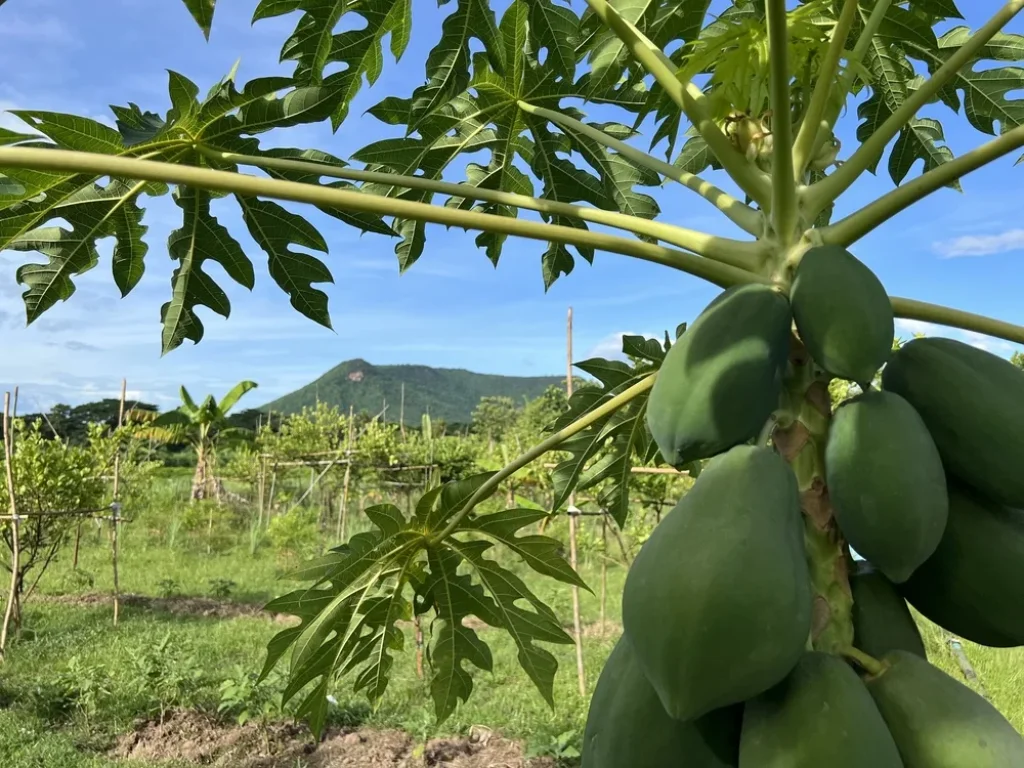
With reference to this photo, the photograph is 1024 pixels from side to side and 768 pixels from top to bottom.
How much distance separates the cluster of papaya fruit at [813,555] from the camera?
2.05 feet

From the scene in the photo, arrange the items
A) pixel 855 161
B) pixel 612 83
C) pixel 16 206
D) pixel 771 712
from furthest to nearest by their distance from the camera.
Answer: pixel 612 83 < pixel 16 206 < pixel 855 161 < pixel 771 712

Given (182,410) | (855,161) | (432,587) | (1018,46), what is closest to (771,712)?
(855,161)

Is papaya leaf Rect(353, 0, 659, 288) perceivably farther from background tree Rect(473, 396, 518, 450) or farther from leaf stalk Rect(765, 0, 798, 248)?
background tree Rect(473, 396, 518, 450)

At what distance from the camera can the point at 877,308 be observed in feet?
2.58

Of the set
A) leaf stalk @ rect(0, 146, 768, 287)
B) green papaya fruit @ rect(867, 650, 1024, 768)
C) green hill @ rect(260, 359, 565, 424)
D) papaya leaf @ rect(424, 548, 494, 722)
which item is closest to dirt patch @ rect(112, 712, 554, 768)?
papaya leaf @ rect(424, 548, 494, 722)

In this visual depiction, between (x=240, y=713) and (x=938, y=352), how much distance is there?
5018 millimetres

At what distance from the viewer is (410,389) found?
8112cm

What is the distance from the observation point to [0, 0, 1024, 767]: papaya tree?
65 centimetres

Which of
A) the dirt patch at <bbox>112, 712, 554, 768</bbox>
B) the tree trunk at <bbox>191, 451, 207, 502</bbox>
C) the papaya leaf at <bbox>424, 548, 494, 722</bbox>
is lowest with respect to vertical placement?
the dirt patch at <bbox>112, 712, 554, 768</bbox>

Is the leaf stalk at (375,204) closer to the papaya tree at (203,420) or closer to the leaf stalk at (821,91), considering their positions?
the leaf stalk at (821,91)

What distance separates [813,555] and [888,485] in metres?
0.11

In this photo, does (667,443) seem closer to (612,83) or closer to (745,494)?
(745,494)

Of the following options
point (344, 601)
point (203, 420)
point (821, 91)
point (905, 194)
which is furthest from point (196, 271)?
point (203, 420)

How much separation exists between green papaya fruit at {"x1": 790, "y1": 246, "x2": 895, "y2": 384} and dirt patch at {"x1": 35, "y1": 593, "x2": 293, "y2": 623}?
782 centimetres
